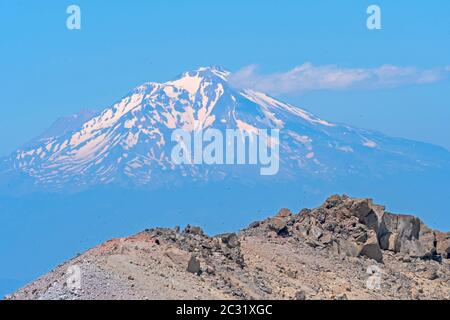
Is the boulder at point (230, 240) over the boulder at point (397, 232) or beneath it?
over

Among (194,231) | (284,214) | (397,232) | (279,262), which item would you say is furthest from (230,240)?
(397,232)

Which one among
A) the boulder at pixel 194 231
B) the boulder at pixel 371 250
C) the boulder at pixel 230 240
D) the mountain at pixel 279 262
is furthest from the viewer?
the boulder at pixel 371 250

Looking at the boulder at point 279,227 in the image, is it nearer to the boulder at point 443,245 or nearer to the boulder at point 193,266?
the boulder at point 443,245

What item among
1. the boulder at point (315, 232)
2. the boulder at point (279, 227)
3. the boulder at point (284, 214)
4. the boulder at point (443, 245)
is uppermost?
the boulder at point (284, 214)

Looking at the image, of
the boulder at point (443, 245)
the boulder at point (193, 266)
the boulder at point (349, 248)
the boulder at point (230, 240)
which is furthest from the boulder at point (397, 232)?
the boulder at point (193, 266)

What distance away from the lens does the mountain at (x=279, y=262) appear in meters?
37.4

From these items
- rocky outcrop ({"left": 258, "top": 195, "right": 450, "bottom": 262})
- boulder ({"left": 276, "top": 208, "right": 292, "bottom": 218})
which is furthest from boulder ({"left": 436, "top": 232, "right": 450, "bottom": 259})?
boulder ({"left": 276, "top": 208, "right": 292, "bottom": 218})

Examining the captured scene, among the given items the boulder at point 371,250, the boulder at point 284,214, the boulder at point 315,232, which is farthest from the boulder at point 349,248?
the boulder at point 284,214

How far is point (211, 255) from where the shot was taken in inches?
1714

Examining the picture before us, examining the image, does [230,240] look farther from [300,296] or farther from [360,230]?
[360,230]

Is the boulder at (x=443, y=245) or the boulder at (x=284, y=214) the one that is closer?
the boulder at (x=284, y=214)

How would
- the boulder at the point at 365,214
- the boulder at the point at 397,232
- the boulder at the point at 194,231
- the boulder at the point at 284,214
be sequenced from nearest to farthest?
the boulder at the point at 194,231 < the boulder at the point at 365,214 < the boulder at the point at 397,232 < the boulder at the point at 284,214
